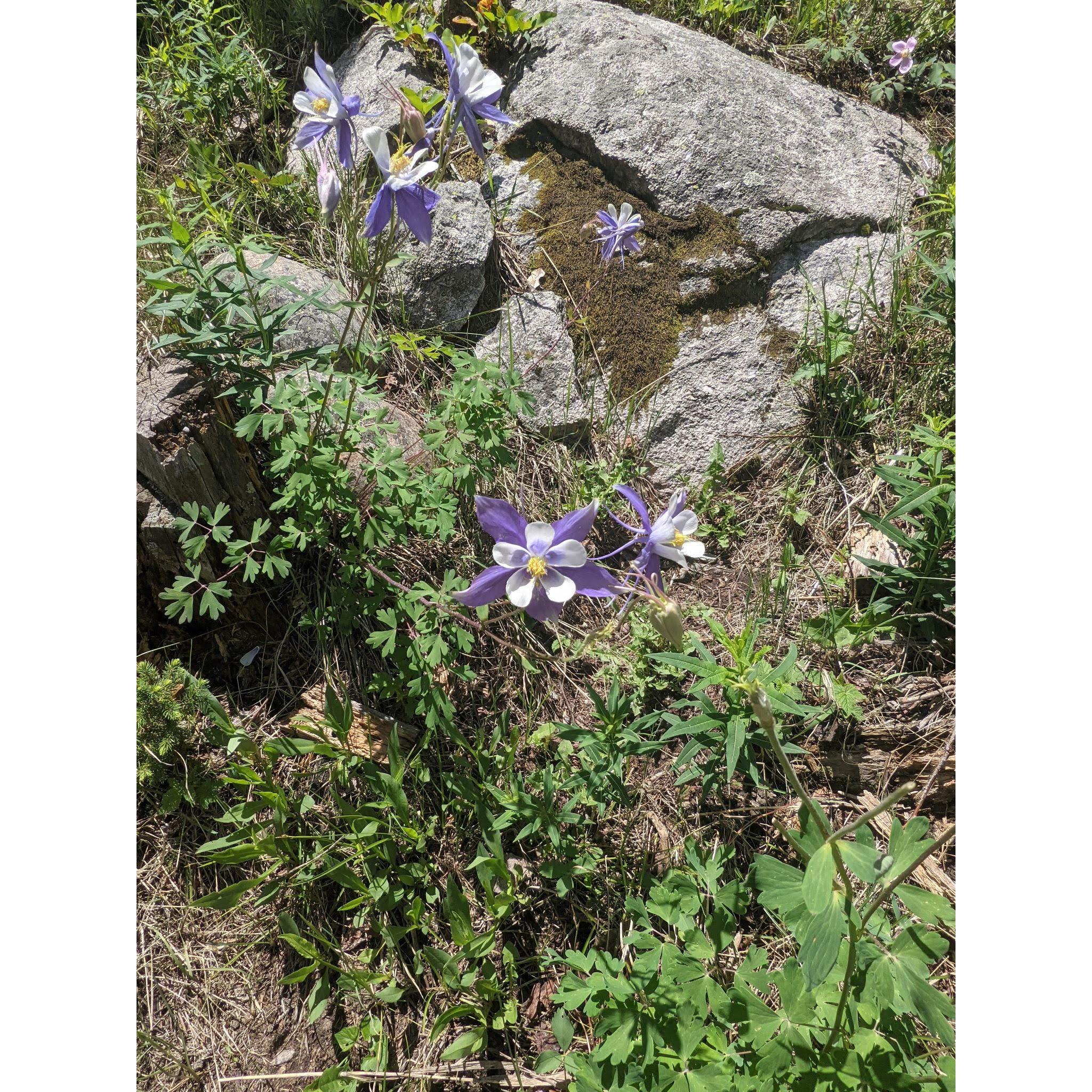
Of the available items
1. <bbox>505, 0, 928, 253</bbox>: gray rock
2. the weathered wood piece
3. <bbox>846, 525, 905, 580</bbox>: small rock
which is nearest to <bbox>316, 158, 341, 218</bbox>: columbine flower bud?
<bbox>505, 0, 928, 253</bbox>: gray rock

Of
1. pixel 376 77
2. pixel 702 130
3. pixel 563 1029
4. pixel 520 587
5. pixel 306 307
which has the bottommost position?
pixel 563 1029

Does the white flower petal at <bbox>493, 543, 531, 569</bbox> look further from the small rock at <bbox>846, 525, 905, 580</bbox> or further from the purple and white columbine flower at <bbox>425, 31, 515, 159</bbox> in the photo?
the small rock at <bbox>846, 525, 905, 580</bbox>

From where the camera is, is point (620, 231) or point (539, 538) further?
point (620, 231)

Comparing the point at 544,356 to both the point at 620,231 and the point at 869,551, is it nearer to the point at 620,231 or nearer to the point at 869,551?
the point at 620,231

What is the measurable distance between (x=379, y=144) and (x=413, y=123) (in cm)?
17

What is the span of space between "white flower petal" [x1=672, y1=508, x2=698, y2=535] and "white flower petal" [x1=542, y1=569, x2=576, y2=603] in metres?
0.45

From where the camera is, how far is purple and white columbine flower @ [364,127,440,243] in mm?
1614

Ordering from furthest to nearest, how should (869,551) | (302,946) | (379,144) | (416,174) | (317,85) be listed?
(869,551)
(302,946)
(317,85)
(416,174)
(379,144)

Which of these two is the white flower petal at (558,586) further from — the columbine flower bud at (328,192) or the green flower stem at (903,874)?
the columbine flower bud at (328,192)

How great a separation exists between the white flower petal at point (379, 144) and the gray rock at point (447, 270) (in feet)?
4.89

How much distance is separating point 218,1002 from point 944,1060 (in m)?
1.87

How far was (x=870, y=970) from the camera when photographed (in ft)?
4.62

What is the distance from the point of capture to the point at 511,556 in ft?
5.17

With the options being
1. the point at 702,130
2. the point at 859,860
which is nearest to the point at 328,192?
the point at 859,860
